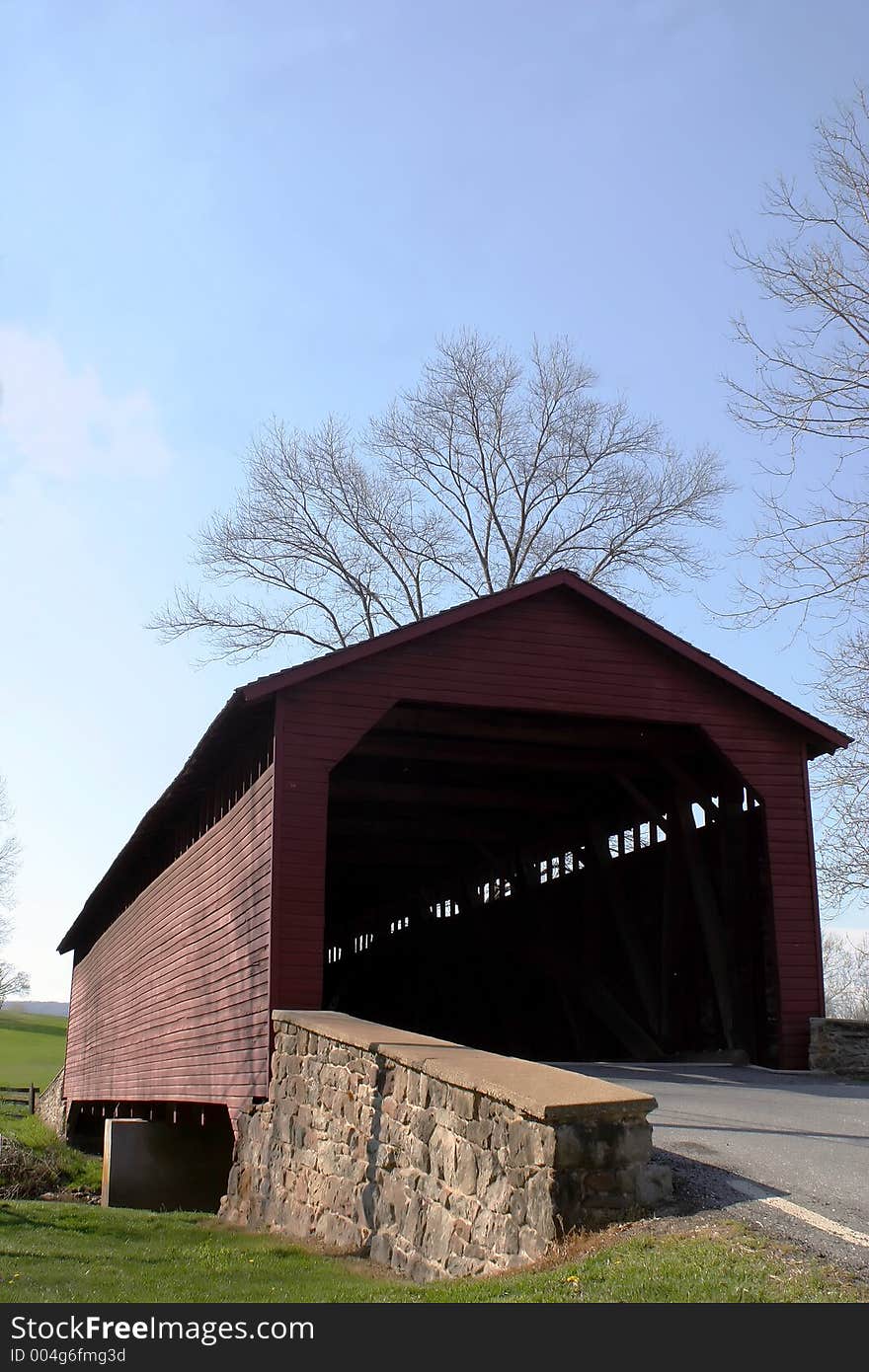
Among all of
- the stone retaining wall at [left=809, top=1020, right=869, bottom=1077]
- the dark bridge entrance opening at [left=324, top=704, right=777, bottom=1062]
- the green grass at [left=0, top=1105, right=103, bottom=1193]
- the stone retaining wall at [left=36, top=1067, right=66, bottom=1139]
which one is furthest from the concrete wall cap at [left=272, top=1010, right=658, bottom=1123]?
the stone retaining wall at [left=36, top=1067, right=66, bottom=1139]

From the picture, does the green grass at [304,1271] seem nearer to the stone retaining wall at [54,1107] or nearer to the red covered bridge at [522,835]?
the red covered bridge at [522,835]

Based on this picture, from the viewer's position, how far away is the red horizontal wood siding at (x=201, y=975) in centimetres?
1231

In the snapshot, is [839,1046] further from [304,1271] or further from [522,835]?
[522,835]

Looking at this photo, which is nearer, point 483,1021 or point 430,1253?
point 430,1253

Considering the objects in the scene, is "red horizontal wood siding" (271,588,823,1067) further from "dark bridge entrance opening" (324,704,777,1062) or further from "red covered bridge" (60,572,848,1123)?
"dark bridge entrance opening" (324,704,777,1062)

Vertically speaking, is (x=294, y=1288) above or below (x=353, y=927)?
below

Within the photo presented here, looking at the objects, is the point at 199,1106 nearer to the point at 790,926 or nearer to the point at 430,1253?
the point at 790,926

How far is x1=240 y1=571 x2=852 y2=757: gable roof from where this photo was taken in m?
12.2

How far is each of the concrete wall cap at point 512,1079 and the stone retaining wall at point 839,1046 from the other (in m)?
5.77

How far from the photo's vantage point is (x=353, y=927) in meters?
32.6

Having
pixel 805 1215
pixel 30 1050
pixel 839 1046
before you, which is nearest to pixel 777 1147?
pixel 805 1215

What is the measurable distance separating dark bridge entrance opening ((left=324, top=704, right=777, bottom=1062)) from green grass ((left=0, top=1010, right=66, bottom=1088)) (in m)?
22.5
